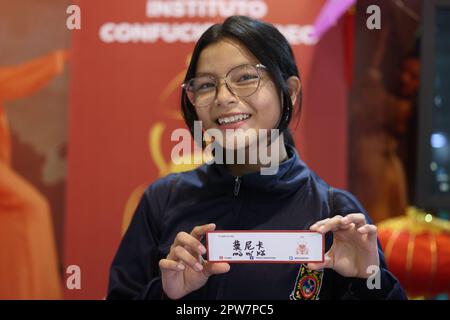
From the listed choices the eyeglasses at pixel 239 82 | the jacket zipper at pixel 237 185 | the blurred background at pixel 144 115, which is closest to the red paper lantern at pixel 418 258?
the blurred background at pixel 144 115

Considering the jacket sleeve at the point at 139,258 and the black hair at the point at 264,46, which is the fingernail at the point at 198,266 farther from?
the black hair at the point at 264,46

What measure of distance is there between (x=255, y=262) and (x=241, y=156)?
0.76ft

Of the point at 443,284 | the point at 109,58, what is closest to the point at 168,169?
the point at 109,58

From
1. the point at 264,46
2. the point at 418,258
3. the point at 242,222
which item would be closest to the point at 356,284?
the point at 242,222

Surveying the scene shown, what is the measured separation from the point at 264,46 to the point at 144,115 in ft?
1.87

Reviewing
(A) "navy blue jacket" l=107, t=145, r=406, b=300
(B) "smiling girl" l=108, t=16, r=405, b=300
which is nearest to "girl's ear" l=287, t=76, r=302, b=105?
(B) "smiling girl" l=108, t=16, r=405, b=300

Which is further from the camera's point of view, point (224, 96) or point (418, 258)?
point (418, 258)

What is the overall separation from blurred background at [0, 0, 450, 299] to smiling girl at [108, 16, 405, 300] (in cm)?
36

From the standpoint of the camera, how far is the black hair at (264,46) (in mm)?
933

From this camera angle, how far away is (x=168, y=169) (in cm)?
142

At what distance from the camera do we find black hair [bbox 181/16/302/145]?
93cm

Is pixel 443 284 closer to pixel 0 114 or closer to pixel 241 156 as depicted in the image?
pixel 241 156

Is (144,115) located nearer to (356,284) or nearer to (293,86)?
(293,86)

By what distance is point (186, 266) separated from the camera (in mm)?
912
